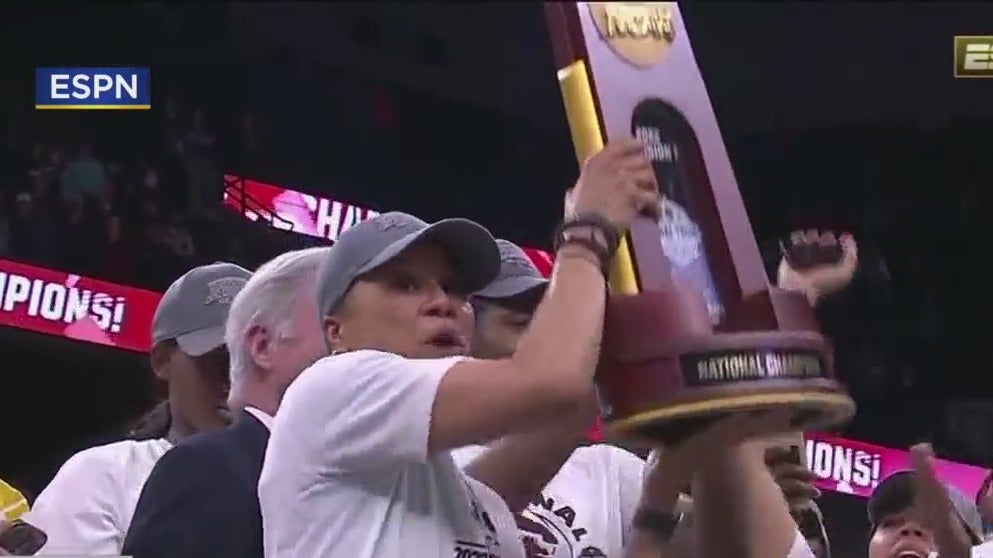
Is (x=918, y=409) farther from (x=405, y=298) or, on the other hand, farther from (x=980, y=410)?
(x=405, y=298)

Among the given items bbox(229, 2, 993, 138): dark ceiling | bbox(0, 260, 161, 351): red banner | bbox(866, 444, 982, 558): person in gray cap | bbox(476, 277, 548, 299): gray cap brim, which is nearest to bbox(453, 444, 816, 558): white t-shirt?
bbox(476, 277, 548, 299): gray cap brim

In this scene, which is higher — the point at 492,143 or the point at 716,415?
the point at 492,143

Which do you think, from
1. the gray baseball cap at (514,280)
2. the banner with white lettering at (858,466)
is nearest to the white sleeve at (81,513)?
the gray baseball cap at (514,280)

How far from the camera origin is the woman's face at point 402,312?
1.31m

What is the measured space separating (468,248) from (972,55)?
741 centimetres

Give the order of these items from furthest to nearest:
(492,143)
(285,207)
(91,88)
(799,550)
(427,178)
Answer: (492,143), (427,178), (285,207), (91,88), (799,550)

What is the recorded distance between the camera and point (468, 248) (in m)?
1.35

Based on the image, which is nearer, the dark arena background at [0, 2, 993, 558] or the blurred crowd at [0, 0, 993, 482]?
the blurred crowd at [0, 0, 993, 482]

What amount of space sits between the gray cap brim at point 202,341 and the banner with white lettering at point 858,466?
5411 mm

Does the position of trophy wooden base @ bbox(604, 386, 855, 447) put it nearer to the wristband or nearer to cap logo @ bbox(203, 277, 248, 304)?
the wristband

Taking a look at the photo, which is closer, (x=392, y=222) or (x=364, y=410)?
(x=364, y=410)

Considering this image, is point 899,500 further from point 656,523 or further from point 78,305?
point 78,305

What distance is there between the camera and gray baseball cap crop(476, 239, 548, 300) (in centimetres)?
182

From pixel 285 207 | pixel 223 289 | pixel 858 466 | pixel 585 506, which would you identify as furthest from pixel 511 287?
pixel 858 466
